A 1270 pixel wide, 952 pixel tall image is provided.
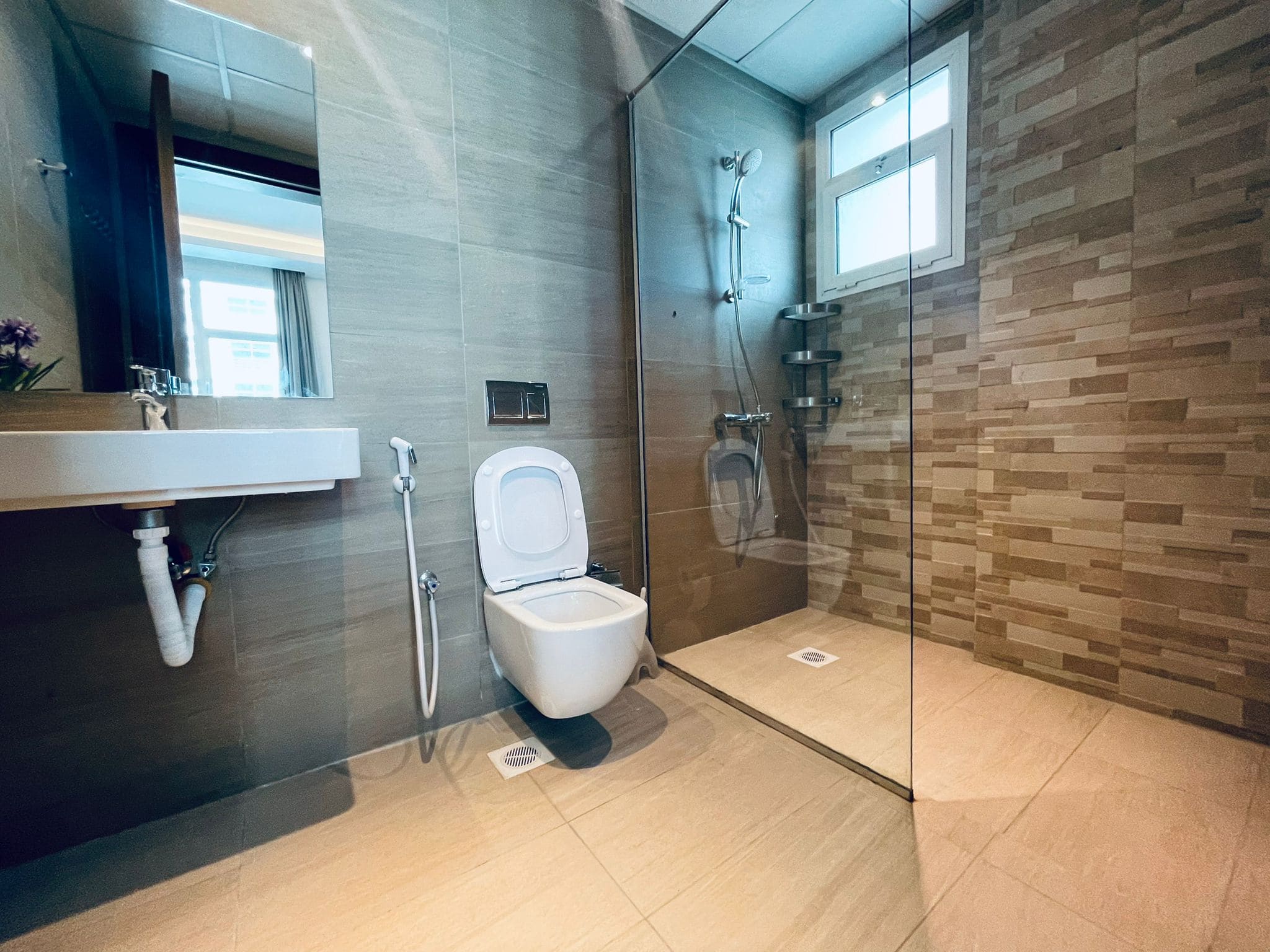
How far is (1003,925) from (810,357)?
171 centimetres

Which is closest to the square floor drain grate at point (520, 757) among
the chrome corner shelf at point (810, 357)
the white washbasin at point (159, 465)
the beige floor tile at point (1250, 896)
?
the white washbasin at point (159, 465)

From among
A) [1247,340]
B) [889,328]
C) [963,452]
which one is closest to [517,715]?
[889,328]

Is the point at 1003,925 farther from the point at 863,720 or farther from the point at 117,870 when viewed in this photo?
the point at 117,870

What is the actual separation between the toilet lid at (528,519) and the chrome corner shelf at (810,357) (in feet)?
3.35

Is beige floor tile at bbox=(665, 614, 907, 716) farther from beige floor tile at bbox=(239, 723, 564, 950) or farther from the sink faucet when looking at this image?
the sink faucet

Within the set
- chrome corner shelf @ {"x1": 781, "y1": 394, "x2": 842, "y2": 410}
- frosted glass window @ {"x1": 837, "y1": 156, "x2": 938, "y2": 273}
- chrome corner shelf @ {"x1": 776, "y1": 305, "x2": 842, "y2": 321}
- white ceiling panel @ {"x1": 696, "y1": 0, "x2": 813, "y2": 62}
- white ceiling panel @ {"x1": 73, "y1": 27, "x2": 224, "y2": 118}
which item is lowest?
chrome corner shelf @ {"x1": 781, "y1": 394, "x2": 842, "y2": 410}

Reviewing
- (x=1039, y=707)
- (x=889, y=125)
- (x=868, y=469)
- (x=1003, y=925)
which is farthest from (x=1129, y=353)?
(x=1003, y=925)

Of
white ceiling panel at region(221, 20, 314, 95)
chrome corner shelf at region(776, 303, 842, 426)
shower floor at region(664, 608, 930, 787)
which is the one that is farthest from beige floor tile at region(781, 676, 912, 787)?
white ceiling panel at region(221, 20, 314, 95)

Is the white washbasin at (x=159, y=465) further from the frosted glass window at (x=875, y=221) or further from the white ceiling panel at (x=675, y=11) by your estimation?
the white ceiling panel at (x=675, y=11)

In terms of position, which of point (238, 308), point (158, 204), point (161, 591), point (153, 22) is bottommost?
point (161, 591)

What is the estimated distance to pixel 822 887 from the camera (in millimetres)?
→ 1016

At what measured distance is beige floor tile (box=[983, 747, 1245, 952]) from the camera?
3.06 feet

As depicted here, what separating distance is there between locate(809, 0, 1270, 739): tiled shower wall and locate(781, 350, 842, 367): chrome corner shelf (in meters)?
0.55

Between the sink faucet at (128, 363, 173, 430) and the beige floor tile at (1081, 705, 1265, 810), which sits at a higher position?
the sink faucet at (128, 363, 173, 430)
